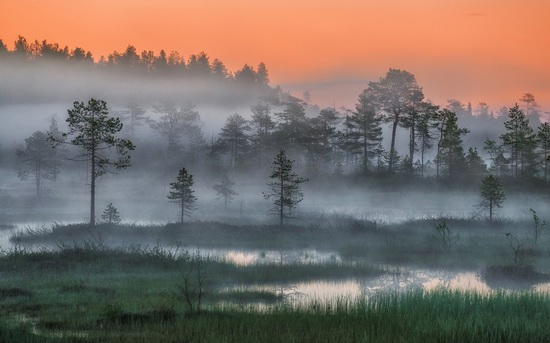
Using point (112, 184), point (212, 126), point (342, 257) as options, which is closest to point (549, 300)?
point (342, 257)

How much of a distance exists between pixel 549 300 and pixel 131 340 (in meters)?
13.0

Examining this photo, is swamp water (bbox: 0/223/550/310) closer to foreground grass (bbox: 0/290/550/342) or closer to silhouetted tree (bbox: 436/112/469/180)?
foreground grass (bbox: 0/290/550/342)

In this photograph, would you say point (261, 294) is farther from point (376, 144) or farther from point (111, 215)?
point (376, 144)

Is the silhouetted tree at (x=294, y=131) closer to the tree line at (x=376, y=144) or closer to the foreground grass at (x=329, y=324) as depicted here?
the tree line at (x=376, y=144)

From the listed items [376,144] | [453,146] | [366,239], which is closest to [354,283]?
[366,239]

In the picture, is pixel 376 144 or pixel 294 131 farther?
pixel 294 131

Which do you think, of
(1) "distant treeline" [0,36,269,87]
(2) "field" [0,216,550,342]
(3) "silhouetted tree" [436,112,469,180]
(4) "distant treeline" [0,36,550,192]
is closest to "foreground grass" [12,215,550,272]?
(2) "field" [0,216,550,342]

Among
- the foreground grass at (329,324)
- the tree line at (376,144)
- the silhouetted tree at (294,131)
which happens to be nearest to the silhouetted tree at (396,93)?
the tree line at (376,144)

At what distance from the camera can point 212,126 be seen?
13638 cm

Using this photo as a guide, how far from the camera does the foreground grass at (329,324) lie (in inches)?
567

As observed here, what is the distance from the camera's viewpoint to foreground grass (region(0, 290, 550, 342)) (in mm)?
14391

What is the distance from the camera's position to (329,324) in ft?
52.7

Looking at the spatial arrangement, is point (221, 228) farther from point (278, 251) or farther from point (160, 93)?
point (160, 93)

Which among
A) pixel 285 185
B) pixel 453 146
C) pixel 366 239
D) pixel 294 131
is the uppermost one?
pixel 294 131
